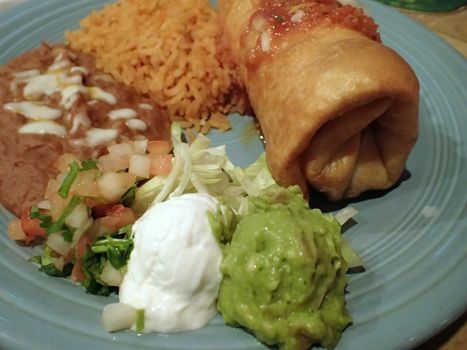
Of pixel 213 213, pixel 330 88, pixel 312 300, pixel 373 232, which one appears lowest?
pixel 373 232

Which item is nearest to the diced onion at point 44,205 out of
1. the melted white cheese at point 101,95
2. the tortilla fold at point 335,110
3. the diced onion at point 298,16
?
the melted white cheese at point 101,95

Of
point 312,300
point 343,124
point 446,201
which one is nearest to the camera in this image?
point 312,300

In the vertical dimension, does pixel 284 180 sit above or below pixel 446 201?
above

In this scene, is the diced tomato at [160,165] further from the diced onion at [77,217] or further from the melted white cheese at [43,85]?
the melted white cheese at [43,85]

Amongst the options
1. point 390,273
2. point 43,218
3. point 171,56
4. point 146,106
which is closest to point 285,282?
point 390,273

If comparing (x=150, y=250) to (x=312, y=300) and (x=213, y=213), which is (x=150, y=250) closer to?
(x=213, y=213)

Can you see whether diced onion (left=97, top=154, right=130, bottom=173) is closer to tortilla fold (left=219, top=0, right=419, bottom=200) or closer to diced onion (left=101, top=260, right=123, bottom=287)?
diced onion (left=101, top=260, right=123, bottom=287)

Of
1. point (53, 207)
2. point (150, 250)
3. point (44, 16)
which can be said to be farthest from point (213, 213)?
point (44, 16)
